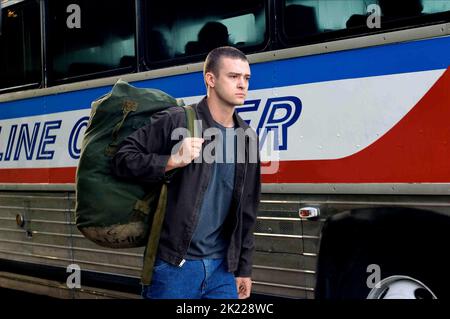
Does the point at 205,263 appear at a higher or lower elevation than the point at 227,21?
lower

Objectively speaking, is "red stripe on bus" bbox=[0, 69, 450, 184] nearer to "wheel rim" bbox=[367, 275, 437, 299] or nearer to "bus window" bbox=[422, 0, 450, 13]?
"bus window" bbox=[422, 0, 450, 13]

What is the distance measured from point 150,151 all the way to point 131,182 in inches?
6.2

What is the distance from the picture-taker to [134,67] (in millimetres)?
5488

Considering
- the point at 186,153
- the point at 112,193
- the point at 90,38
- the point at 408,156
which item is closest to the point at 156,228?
the point at 112,193

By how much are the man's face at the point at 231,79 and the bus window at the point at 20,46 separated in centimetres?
364

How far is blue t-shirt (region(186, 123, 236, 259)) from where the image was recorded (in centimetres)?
313

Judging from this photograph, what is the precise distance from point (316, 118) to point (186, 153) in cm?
144

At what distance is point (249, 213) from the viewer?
11.1 feet

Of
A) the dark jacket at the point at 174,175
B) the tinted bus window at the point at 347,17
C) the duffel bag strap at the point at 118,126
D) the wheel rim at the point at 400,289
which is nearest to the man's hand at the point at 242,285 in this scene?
the dark jacket at the point at 174,175

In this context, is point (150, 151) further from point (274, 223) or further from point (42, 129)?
point (42, 129)

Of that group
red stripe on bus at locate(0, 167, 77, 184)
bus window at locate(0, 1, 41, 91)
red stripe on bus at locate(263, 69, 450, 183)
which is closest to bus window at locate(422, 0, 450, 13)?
red stripe on bus at locate(263, 69, 450, 183)

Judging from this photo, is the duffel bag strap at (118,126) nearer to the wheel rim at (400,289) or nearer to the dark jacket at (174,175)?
the dark jacket at (174,175)

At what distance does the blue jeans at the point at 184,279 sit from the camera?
3.11 meters

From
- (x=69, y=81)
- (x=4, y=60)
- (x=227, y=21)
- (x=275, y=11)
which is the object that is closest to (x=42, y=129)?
(x=69, y=81)
